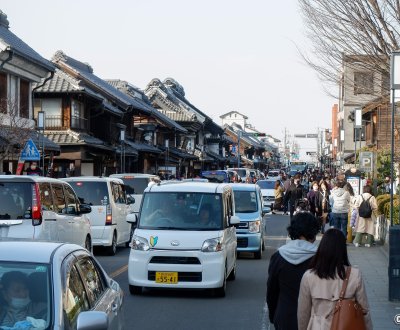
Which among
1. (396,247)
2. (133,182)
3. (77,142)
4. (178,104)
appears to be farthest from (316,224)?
(178,104)

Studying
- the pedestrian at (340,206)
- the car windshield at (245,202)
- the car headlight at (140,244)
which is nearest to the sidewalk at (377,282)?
the pedestrian at (340,206)

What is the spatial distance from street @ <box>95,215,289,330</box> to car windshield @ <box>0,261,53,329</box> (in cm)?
487

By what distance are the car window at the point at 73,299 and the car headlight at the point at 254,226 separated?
13.1 m

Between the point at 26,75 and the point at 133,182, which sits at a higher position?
the point at 26,75

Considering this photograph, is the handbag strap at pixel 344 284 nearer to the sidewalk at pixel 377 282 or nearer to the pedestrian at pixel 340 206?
the sidewalk at pixel 377 282

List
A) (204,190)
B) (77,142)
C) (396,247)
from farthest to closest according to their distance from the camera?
1. (77,142)
2. (204,190)
3. (396,247)

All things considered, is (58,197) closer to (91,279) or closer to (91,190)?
(91,190)

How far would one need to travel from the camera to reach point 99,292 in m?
6.50

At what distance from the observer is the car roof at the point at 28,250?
18.5ft

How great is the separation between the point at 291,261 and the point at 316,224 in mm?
451

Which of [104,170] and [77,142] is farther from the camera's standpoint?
[104,170]

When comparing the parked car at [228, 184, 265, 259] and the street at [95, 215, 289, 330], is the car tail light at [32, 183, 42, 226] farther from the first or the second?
the parked car at [228, 184, 265, 259]

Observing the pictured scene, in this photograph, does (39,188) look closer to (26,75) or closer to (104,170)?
(26,75)

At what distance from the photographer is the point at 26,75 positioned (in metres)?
31.4
